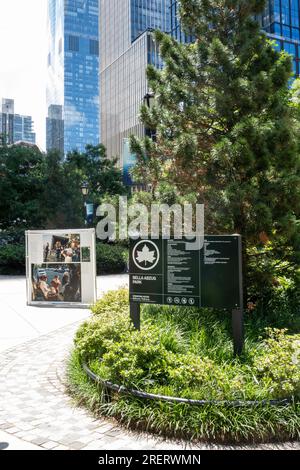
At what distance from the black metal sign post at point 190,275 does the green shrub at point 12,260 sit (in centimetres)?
1697

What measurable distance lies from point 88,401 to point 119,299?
3461 mm

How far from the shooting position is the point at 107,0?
371 ft

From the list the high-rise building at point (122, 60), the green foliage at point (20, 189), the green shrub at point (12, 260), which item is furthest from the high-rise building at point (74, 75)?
the green shrub at point (12, 260)

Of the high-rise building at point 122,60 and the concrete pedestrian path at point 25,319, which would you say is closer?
the concrete pedestrian path at point 25,319

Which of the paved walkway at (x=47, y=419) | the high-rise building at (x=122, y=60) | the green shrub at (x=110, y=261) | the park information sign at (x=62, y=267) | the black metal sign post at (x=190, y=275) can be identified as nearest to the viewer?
the paved walkway at (x=47, y=419)

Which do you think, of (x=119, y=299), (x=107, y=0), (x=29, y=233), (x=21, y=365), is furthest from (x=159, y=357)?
(x=107, y=0)

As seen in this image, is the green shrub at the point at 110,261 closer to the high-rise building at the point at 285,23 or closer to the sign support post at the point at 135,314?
the sign support post at the point at 135,314

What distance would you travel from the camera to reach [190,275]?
5883mm

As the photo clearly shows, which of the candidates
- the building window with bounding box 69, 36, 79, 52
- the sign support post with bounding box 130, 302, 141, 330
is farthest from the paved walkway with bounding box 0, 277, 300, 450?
the building window with bounding box 69, 36, 79, 52

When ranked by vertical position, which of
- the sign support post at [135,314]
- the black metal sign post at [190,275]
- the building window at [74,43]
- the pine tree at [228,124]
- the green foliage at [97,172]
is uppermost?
the building window at [74,43]

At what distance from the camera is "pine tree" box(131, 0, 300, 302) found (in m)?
6.78

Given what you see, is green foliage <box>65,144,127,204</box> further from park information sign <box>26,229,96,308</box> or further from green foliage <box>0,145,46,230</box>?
park information sign <box>26,229,96,308</box>

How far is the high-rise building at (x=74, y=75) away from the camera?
180875mm

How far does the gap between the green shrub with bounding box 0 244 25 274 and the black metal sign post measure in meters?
17.0
